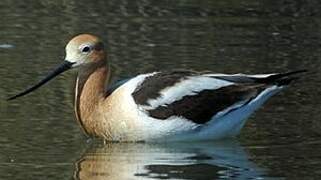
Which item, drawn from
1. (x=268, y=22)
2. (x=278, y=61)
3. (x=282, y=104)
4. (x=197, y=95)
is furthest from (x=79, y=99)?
(x=268, y=22)

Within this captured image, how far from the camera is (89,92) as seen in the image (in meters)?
10.9

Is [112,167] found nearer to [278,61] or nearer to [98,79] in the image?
[98,79]

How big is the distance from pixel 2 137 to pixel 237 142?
1.92 metres

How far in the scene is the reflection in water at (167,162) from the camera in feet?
31.3

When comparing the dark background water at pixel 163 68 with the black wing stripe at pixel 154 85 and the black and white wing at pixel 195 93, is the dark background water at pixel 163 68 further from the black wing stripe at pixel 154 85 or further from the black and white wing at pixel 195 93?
the black wing stripe at pixel 154 85

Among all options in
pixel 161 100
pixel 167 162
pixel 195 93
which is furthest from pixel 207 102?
pixel 167 162

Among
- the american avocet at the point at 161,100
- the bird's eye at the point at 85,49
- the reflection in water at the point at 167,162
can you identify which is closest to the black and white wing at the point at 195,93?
the american avocet at the point at 161,100

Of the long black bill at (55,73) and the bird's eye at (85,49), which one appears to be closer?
the long black bill at (55,73)

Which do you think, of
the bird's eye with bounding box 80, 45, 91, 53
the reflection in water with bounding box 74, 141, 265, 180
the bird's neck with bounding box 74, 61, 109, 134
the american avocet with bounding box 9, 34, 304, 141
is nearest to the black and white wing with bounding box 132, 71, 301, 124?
the american avocet with bounding box 9, 34, 304, 141

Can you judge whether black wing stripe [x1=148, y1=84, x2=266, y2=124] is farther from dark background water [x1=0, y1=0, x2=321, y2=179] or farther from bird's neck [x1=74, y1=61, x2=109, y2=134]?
bird's neck [x1=74, y1=61, x2=109, y2=134]

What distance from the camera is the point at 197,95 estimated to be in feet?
35.0

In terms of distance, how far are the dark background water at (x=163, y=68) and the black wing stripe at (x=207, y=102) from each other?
25 cm

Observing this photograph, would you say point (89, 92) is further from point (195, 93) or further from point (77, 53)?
point (195, 93)

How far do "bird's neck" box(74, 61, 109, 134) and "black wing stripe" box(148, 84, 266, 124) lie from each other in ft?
1.93
